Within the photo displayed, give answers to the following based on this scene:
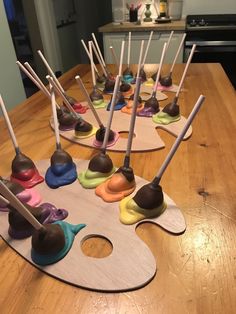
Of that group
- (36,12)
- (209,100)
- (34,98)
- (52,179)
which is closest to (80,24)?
(36,12)

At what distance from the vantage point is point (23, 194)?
604mm

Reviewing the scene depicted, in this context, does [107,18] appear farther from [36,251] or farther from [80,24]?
[36,251]

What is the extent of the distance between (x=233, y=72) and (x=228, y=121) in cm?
175

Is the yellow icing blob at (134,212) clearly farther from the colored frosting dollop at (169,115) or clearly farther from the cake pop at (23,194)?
the colored frosting dollop at (169,115)

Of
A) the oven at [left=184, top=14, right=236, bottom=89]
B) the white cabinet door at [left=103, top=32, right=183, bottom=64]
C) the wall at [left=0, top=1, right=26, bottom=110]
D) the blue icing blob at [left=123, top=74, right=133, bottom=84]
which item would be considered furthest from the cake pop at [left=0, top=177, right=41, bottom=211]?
the oven at [left=184, top=14, right=236, bottom=89]

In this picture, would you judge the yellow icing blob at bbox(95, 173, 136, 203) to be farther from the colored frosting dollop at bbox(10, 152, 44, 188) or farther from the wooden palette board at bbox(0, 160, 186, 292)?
the colored frosting dollop at bbox(10, 152, 44, 188)

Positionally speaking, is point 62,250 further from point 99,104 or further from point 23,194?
point 99,104

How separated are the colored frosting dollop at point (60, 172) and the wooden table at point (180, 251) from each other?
0.39 ft

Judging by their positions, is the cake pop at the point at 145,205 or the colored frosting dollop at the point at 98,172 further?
the colored frosting dollop at the point at 98,172

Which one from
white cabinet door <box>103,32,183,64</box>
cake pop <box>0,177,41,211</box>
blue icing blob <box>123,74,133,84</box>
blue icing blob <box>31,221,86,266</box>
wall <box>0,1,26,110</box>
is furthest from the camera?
white cabinet door <box>103,32,183,64</box>

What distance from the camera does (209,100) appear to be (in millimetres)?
1118

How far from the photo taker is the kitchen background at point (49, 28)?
6.99ft

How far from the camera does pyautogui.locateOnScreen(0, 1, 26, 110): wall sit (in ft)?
6.71

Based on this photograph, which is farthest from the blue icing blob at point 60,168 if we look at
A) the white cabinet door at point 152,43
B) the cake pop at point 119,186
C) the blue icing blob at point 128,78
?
the white cabinet door at point 152,43
